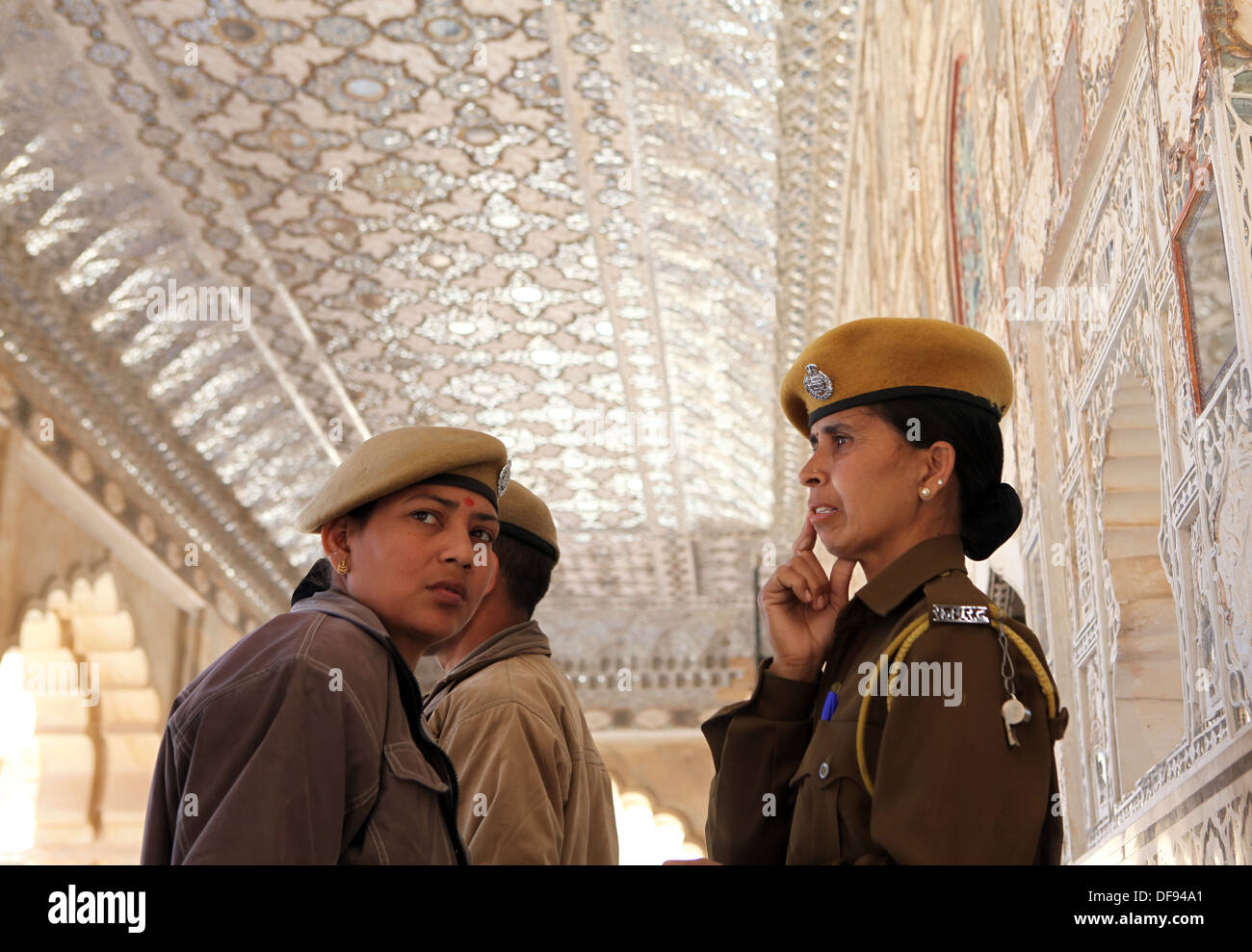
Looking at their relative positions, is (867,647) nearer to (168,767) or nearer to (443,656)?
(168,767)

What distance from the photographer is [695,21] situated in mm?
7535

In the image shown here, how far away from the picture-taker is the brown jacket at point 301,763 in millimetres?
1424

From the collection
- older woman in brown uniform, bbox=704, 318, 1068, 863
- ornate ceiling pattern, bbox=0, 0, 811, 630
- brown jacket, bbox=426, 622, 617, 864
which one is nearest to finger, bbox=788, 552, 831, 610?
older woman in brown uniform, bbox=704, 318, 1068, 863

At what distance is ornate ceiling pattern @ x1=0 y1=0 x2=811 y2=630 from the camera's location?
300 inches

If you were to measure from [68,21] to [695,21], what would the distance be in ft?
10.9

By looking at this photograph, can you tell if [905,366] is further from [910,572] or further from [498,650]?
[498,650]

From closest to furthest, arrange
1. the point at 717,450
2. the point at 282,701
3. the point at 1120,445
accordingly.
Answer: the point at 282,701 < the point at 1120,445 < the point at 717,450

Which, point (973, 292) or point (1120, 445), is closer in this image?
point (1120, 445)

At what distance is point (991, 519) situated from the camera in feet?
5.49

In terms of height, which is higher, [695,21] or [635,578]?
[695,21]

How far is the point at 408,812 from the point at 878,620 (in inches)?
23.3

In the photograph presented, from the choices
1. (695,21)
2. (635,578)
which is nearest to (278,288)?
(695,21)

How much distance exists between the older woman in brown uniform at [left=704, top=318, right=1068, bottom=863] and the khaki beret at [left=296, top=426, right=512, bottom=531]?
45 centimetres

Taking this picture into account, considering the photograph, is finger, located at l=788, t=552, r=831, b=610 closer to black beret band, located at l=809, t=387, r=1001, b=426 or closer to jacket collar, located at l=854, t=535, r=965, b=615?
jacket collar, located at l=854, t=535, r=965, b=615
